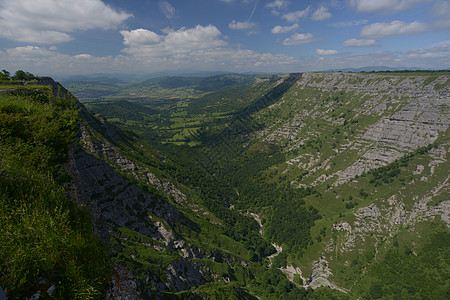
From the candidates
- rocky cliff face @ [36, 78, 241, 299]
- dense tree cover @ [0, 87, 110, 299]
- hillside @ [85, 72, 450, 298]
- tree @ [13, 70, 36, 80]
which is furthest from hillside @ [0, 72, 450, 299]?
tree @ [13, 70, 36, 80]

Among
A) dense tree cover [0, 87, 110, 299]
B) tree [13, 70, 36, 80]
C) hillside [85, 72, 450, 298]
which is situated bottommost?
hillside [85, 72, 450, 298]

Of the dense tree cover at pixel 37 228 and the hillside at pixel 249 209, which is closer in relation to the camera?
the dense tree cover at pixel 37 228

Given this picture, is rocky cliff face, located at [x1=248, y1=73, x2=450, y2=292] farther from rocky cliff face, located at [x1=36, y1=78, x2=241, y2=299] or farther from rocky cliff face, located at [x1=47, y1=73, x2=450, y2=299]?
rocky cliff face, located at [x1=36, y1=78, x2=241, y2=299]

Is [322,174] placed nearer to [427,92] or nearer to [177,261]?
[427,92]

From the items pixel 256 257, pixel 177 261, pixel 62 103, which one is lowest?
pixel 256 257

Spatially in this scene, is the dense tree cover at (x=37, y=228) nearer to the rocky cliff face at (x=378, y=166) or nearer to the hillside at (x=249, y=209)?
the hillside at (x=249, y=209)

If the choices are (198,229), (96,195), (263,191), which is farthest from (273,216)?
(96,195)

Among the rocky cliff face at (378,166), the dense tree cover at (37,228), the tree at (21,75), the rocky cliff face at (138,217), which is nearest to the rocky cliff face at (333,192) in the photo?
the rocky cliff face at (138,217)
